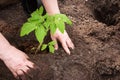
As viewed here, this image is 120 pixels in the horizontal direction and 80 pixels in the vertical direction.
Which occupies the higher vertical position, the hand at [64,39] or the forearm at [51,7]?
the forearm at [51,7]

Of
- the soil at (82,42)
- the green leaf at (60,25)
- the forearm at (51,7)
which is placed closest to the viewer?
the green leaf at (60,25)

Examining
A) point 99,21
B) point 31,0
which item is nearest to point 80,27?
point 99,21

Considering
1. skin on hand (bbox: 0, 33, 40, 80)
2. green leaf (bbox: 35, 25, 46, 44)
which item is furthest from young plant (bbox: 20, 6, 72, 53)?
skin on hand (bbox: 0, 33, 40, 80)

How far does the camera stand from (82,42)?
1721mm

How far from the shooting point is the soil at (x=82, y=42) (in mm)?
1570

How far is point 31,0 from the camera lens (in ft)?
6.98

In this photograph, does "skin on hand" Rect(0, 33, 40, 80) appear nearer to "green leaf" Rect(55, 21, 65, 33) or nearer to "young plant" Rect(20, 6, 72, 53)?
"young plant" Rect(20, 6, 72, 53)

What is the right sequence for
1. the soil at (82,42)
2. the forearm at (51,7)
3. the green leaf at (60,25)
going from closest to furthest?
the green leaf at (60,25) → the soil at (82,42) → the forearm at (51,7)

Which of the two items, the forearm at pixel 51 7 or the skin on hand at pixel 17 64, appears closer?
the skin on hand at pixel 17 64

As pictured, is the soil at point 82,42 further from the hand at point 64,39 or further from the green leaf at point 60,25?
the green leaf at point 60,25

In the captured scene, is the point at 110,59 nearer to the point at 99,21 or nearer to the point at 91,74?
the point at 91,74

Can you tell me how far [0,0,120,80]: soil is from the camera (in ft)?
5.15

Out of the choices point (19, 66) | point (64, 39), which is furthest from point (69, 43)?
point (19, 66)

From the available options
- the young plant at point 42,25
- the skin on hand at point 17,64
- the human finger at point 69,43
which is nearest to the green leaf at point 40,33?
the young plant at point 42,25
